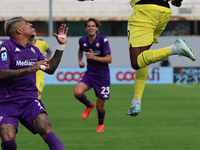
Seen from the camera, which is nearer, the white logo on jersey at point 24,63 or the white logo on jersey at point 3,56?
the white logo on jersey at point 3,56

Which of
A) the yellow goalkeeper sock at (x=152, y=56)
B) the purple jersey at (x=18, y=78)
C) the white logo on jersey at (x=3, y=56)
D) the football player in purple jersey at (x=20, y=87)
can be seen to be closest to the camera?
the football player in purple jersey at (x=20, y=87)

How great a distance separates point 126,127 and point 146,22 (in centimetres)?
418

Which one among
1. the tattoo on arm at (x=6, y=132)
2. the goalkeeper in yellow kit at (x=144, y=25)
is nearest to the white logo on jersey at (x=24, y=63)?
the tattoo on arm at (x=6, y=132)

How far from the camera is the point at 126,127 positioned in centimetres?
1032

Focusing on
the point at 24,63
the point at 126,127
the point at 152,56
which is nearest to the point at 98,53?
the point at 126,127

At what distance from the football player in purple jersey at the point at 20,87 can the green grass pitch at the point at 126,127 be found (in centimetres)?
222

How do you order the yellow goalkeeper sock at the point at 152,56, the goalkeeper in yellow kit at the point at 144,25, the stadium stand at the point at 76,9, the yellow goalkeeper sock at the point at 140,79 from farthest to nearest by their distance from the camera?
1. the stadium stand at the point at 76,9
2. the yellow goalkeeper sock at the point at 140,79
3. the goalkeeper in yellow kit at the point at 144,25
4. the yellow goalkeeper sock at the point at 152,56

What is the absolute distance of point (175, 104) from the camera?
15094 millimetres

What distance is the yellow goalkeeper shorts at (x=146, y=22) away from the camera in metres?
6.49

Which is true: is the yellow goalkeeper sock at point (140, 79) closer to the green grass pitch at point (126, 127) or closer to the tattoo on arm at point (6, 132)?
the green grass pitch at point (126, 127)

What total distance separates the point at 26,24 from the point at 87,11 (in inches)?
1109

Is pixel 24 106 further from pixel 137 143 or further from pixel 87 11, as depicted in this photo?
pixel 87 11

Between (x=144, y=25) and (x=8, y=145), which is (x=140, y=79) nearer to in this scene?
(x=144, y=25)

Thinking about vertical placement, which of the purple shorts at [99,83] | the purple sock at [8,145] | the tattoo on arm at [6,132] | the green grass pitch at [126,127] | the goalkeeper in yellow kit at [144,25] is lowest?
the green grass pitch at [126,127]
